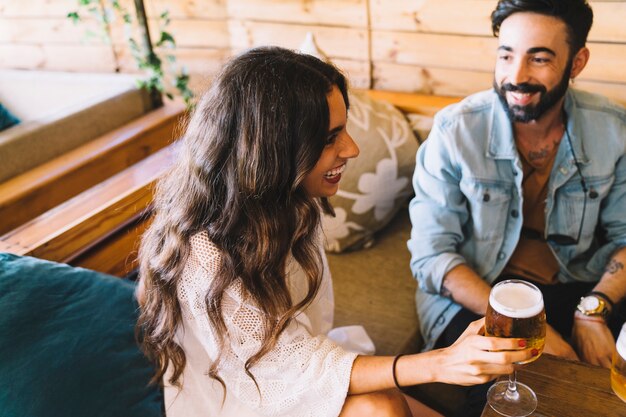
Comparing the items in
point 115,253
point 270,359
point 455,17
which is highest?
point 455,17

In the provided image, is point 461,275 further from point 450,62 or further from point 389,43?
point 389,43

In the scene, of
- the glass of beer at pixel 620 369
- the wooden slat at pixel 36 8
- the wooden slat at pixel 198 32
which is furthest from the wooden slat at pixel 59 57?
the glass of beer at pixel 620 369

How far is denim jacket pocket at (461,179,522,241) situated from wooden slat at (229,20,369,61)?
3.54 ft

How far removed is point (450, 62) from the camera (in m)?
2.37

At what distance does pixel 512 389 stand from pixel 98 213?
1.31 m

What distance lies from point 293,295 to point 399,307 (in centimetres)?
71

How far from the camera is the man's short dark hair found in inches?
62.0

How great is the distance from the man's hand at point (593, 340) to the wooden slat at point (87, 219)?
1300 mm

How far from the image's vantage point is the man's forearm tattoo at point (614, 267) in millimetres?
1676

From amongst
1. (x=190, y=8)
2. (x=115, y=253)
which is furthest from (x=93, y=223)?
(x=190, y=8)

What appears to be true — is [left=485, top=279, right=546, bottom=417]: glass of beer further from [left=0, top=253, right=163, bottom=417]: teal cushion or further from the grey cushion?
[left=0, top=253, right=163, bottom=417]: teal cushion

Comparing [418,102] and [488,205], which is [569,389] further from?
[418,102]

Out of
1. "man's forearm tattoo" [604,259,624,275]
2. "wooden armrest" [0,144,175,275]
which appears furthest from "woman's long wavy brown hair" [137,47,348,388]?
"man's forearm tattoo" [604,259,624,275]

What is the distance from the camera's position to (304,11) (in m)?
2.62
